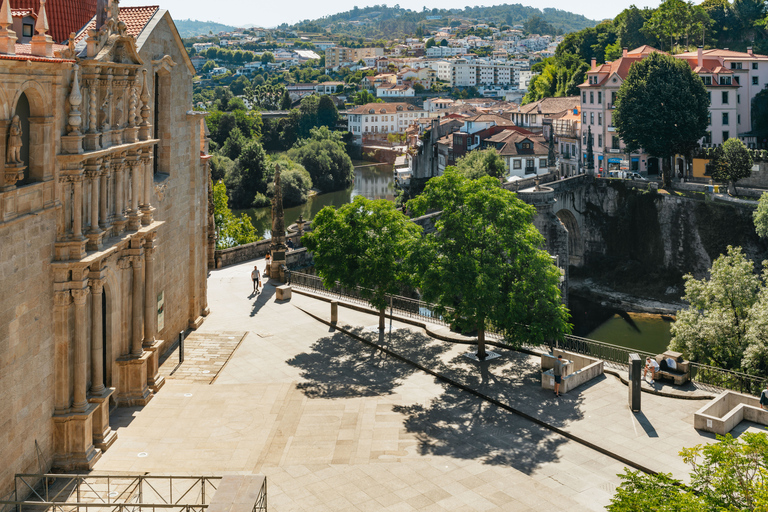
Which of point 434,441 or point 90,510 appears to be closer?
point 90,510

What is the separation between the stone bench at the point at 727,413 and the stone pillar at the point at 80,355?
16.4 m

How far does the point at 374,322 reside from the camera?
107 ft

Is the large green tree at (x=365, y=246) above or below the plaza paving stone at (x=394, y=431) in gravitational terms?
above

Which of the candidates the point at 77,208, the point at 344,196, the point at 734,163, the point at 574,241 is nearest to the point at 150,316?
the point at 77,208

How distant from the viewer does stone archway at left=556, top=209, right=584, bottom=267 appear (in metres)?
68.3

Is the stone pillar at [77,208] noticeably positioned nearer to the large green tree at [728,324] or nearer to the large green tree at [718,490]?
the large green tree at [718,490]

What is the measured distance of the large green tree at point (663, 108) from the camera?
62.6 metres

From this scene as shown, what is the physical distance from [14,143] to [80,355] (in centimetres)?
566

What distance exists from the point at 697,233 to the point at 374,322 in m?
37.2

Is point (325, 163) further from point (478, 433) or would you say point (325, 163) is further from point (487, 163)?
point (478, 433)

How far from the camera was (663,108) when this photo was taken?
62406mm

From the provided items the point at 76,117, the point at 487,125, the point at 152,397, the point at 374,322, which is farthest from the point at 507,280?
the point at 487,125

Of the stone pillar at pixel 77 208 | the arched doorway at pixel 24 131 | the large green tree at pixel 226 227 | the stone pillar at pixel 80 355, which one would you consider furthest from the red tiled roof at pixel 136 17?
the large green tree at pixel 226 227

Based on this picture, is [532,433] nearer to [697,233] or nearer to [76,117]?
[76,117]
